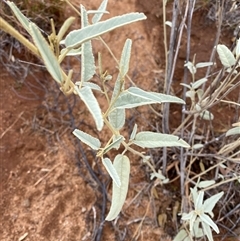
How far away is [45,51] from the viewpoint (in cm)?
50

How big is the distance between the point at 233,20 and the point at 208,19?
143 mm

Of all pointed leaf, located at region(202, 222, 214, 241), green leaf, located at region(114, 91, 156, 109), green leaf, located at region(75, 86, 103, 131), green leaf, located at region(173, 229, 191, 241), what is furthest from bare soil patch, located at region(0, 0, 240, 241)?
green leaf, located at region(75, 86, 103, 131)

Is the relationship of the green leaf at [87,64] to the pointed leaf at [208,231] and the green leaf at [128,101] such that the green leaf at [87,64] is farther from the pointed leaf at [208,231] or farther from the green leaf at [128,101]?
the pointed leaf at [208,231]

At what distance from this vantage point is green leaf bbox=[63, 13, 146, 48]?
0.54 metres

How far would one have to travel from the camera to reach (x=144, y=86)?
1520 millimetres

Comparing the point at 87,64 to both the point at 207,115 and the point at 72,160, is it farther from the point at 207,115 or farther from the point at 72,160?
the point at 72,160

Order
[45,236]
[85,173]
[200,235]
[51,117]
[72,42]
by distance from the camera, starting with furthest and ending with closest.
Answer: [51,117] → [85,173] → [45,236] → [200,235] → [72,42]

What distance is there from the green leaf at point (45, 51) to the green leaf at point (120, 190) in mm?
293

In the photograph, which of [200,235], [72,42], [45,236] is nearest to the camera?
[72,42]

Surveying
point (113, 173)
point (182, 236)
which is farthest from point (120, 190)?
point (182, 236)

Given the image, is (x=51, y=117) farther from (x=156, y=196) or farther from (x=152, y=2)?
(x=152, y=2)

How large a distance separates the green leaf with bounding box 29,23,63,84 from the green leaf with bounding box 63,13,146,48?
0.05 m

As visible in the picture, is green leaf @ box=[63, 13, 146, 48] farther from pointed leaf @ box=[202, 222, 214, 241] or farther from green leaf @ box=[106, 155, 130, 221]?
pointed leaf @ box=[202, 222, 214, 241]

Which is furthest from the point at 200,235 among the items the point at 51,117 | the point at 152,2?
the point at 152,2
